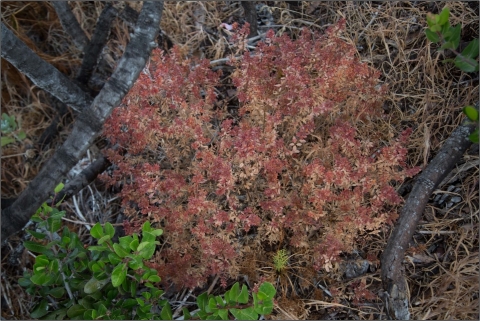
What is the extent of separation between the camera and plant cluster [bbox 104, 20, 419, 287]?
2.27 m

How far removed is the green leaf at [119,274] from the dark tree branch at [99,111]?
81 centimetres

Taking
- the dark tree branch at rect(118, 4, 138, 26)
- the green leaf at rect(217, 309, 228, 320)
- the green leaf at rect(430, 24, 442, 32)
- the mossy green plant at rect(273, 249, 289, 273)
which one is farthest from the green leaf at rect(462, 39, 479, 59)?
the dark tree branch at rect(118, 4, 138, 26)

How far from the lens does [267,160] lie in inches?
90.5

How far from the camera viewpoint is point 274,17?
10.4 ft

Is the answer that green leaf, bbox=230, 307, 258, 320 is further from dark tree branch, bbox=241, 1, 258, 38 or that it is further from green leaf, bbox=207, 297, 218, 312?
dark tree branch, bbox=241, 1, 258, 38

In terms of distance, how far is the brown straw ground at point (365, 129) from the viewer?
2354 mm

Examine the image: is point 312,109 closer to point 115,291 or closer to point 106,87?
point 106,87

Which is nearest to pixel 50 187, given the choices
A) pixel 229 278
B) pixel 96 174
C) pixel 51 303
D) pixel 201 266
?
pixel 96 174

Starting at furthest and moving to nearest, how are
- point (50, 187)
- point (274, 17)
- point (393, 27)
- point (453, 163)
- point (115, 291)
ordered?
1. point (274, 17)
2. point (393, 27)
3. point (50, 187)
4. point (453, 163)
5. point (115, 291)

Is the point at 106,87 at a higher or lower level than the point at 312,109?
higher

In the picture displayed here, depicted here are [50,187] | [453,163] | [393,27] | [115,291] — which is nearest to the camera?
[115,291]

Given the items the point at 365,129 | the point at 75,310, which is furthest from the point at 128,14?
the point at 75,310

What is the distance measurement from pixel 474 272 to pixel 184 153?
1.58 m

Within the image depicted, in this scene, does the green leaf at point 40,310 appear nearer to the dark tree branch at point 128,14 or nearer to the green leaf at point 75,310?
the green leaf at point 75,310
